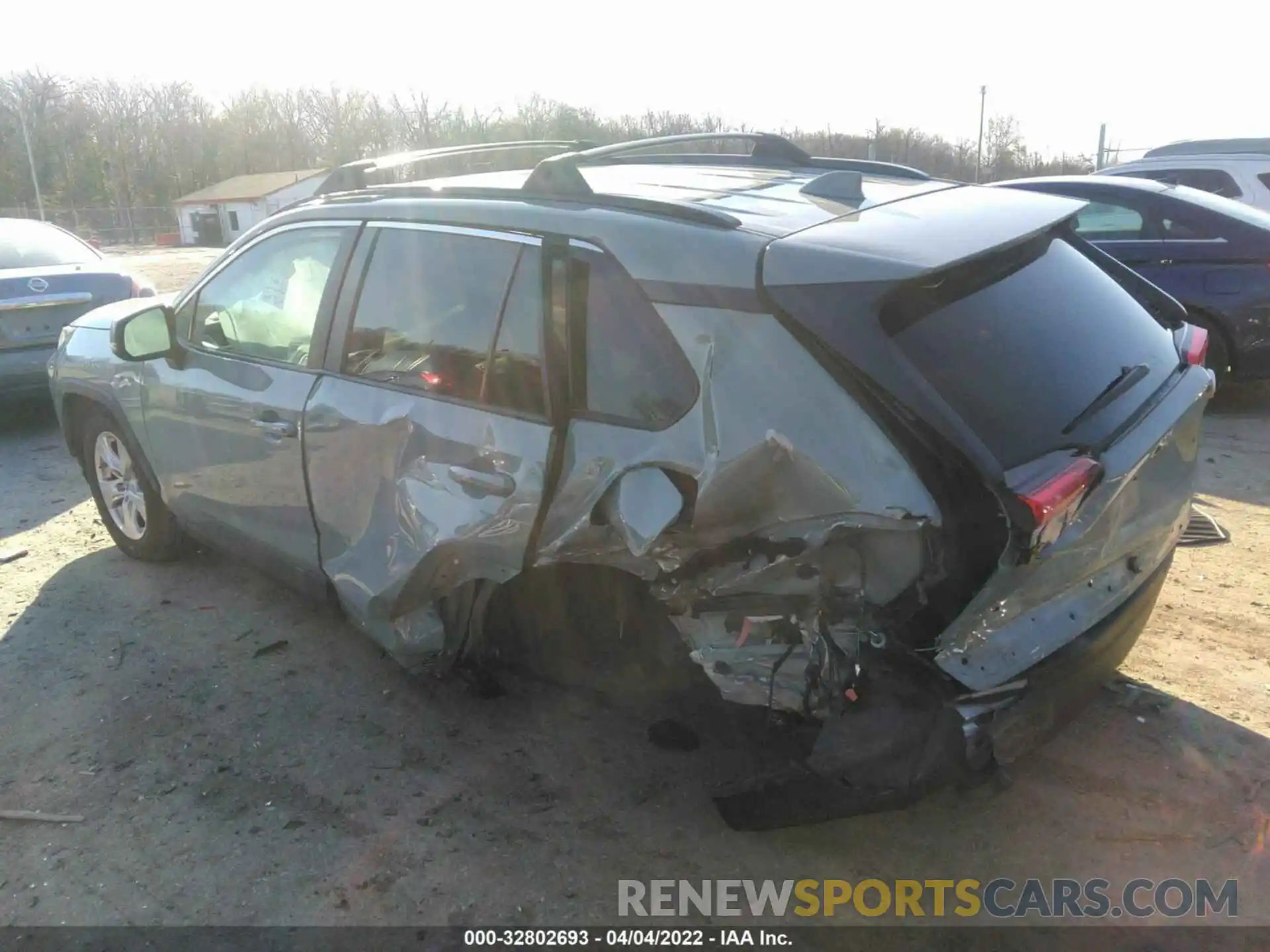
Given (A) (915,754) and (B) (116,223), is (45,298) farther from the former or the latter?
(B) (116,223)

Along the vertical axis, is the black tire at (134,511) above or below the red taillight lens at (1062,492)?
below

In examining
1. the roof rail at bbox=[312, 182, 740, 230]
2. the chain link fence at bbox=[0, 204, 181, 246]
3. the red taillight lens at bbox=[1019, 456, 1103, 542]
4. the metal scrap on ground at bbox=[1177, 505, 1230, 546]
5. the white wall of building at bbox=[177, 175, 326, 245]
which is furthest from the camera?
the white wall of building at bbox=[177, 175, 326, 245]

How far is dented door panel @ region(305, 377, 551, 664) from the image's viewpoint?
2.79m

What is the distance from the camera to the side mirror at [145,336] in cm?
406

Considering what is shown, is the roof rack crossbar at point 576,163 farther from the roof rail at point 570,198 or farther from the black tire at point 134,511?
the black tire at point 134,511

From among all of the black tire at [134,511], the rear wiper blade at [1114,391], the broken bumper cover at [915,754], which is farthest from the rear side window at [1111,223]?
the black tire at [134,511]

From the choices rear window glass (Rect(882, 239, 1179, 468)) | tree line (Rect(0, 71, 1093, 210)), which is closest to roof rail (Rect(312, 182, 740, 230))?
rear window glass (Rect(882, 239, 1179, 468))

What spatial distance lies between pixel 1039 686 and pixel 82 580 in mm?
4438

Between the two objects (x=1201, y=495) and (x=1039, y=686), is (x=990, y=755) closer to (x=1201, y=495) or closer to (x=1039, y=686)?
(x=1039, y=686)

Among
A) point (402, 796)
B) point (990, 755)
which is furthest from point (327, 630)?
point (990, 755)

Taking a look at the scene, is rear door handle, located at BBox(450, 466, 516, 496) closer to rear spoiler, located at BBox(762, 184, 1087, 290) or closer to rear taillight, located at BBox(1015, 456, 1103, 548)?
rear spoiler, located at BBox(762, 184, 1087, 290)

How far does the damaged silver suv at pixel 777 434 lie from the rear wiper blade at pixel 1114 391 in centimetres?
1

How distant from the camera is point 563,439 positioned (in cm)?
270

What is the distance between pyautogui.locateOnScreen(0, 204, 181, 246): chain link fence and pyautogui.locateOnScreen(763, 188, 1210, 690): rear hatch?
5992cm
